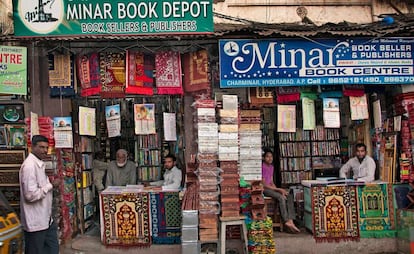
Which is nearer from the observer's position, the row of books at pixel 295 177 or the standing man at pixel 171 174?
the standing man at pixel 171 174

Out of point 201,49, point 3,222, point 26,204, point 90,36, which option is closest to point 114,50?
point 90,36

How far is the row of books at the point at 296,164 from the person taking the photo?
938 cm

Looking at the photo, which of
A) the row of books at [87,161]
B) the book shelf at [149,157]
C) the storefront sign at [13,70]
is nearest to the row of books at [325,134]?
the book shelf at [149,157]

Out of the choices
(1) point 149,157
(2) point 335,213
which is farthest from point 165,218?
(2) point 335,213

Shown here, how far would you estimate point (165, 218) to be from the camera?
Result: 289 inches

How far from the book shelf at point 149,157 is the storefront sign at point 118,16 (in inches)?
107

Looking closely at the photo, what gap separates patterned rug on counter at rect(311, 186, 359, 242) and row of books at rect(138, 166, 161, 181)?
10.2ft

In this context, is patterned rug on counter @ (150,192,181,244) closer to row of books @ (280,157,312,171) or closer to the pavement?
the pavement

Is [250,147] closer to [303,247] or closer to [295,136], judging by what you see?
[303,247]

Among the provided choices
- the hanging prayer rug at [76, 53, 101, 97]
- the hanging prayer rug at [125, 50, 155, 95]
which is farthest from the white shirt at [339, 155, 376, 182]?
the hanging prayer rug at [76, 53, 101, 97]

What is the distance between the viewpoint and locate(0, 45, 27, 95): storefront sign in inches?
268

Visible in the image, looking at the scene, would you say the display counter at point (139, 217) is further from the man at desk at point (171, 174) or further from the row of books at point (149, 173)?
the row of books at point (149, 173)

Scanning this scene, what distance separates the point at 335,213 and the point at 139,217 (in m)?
3.29

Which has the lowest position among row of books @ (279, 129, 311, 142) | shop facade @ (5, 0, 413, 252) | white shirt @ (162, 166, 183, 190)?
white shirt @ (162, 166, 183, 190)
